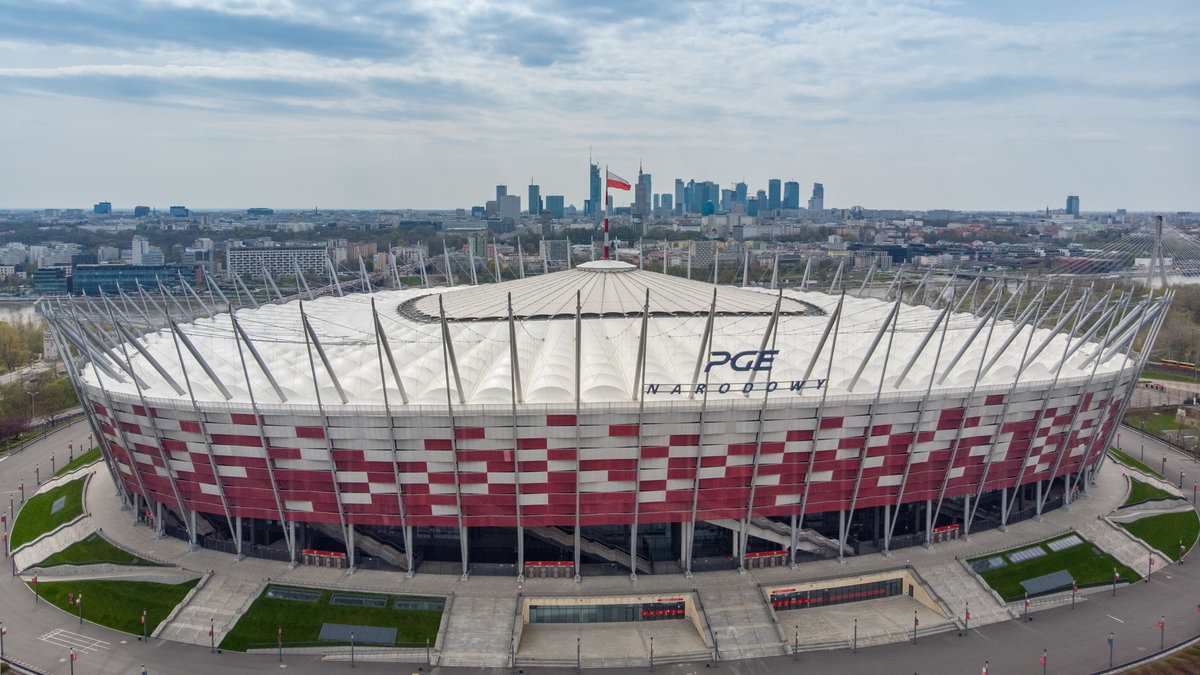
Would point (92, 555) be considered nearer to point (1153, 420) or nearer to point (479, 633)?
point (479, 633)

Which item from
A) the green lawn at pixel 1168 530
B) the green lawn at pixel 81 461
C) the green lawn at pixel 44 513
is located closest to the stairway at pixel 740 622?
the green lawn at pixel 1168 530

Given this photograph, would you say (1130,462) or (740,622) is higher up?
(740,622)

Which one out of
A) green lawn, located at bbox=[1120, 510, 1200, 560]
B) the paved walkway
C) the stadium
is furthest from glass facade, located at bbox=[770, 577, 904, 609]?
green lawn, located at bbox=[1120, 510, 1200, 560]

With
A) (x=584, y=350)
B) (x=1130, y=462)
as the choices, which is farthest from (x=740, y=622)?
(x=1130, y=462)

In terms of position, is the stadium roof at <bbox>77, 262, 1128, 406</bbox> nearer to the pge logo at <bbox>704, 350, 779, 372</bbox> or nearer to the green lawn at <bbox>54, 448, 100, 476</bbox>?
the pge logo at <bbox>704, 350, 779, 372</bbox>

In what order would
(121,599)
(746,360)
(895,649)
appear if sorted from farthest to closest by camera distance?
1. (746,360)
2. (121,599)
3. (895,649)

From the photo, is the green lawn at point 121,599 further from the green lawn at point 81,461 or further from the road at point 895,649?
the green lawn at point 81,461

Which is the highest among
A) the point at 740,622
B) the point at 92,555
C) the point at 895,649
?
the point at 92,555
